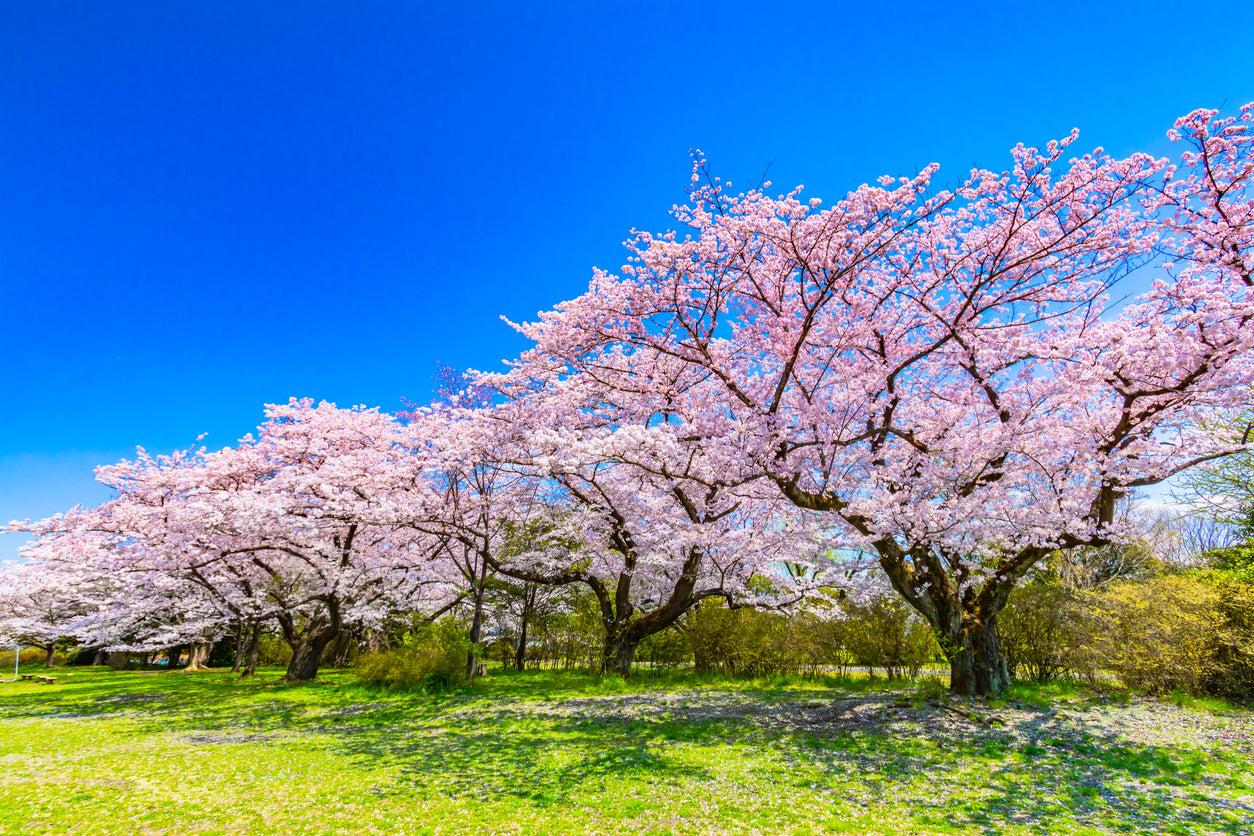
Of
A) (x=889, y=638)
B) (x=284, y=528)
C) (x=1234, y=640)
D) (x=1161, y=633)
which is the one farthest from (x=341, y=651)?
(x=1234, y=640)

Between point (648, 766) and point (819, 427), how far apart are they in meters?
6.59

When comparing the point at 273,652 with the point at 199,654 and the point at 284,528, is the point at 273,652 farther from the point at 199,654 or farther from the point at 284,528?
the point at 284,528

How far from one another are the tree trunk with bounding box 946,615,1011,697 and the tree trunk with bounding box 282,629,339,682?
17.5m

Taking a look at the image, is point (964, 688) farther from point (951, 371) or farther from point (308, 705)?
point (308, 705)

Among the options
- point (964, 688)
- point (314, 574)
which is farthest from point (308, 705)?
point (964, 688)

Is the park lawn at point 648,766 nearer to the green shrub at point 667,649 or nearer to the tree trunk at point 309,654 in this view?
the tree trunk at point 309,654

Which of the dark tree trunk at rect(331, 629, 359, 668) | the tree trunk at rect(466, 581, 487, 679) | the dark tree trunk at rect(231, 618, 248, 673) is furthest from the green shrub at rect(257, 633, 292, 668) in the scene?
the tree trunk at rect(466, 581, 487, 679)

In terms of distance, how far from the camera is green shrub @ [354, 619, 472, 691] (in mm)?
15250

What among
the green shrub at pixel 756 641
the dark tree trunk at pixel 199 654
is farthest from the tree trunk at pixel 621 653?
the dark tree trunk at pixel 199 654

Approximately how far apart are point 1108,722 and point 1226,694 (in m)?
4.05

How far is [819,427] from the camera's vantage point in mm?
10961

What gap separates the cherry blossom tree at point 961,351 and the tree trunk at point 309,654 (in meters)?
12.7

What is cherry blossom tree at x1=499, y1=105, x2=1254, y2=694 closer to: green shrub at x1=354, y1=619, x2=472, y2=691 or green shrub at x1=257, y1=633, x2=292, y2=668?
green shrub at x1=354, y1=619, x2=472, y2=691

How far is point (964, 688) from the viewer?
11.6 meters
